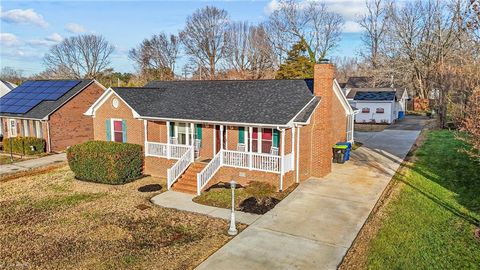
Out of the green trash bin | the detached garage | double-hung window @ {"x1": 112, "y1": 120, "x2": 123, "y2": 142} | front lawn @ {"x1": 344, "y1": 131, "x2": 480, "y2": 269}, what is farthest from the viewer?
the detached garage

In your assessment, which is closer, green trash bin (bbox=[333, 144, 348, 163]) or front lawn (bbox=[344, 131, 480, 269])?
front lawn (bbox=[344, 131, 480, 269])

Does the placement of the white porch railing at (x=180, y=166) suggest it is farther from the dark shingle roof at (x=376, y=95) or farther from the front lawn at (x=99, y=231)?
the dark shingle roof at (x=376, y=95)

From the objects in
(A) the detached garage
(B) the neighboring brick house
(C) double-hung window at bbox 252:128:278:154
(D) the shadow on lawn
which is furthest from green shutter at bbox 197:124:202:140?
(A) the detached garage

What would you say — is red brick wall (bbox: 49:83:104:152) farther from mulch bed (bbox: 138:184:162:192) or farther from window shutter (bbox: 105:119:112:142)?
mulch bed (bbox: 138:184:162:192)

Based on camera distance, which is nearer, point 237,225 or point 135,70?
point 237,225

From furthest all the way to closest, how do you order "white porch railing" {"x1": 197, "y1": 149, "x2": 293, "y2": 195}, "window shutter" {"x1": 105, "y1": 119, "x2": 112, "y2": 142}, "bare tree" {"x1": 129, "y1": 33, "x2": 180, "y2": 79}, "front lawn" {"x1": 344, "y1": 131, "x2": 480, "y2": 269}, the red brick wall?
"bare tree" {"x1": 129, "y1": 33, "x2": 180, "y2": 79} → the red brick wall → "window shutter" {"x1": 105, "y1": 119, "x2": 112, "y2": 142} → "white porch railing" {"x1": 197, "y1": 149, "x2": 293, "y2": 195} → "front lawn" {"x1": 344, "y1": 131, "x2": 480, "y2": 269}

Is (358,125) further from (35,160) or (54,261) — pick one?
(54,261)

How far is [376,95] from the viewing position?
41688 mm

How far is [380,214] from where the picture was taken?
1203 cm

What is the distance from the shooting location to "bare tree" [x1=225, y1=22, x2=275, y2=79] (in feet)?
193

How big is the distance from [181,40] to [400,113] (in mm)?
42700

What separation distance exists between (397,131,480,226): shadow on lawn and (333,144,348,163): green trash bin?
333 centimetres

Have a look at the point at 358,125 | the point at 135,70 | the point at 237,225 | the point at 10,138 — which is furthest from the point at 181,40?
the point at 237,225

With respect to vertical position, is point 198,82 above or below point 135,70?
below
